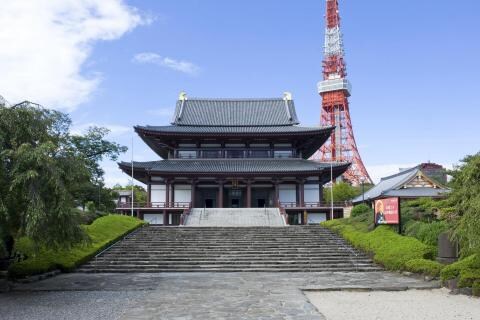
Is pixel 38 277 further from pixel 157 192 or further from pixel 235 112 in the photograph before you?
pixel 235 112

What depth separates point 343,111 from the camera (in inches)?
3501

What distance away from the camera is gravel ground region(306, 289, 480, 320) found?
33.8ft

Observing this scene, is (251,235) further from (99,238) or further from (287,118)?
(287,118)

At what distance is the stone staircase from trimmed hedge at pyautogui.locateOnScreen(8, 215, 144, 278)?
1.63 feet

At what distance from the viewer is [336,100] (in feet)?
295

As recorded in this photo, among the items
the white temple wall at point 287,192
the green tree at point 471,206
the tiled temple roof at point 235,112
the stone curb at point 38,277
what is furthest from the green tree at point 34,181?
the tiled temple roof at point 235,112

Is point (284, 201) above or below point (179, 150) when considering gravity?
below

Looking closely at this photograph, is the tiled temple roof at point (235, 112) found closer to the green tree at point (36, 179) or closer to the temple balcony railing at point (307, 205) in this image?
the temple balcony railing at point (307, 205)

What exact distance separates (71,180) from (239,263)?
9.77 metres

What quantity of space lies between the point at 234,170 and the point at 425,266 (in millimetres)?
23725

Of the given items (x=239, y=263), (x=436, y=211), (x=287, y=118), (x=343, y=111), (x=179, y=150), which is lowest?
(x=239, y=263)

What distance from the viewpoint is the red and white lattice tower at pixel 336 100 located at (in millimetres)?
84688

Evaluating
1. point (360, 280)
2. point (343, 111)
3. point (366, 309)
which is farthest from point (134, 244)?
point (343, 111)

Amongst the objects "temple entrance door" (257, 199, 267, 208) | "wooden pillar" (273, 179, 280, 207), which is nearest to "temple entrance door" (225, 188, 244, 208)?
"temple entrance door" (257, 199, 267, 208)
